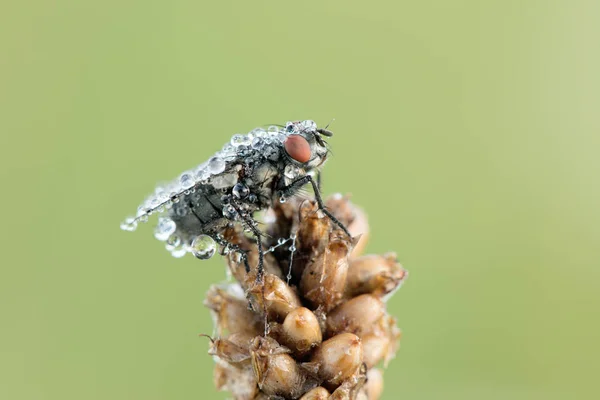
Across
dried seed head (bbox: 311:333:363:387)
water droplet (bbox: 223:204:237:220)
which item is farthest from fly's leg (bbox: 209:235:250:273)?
dried seed head (bbox: 311:333:363:387)

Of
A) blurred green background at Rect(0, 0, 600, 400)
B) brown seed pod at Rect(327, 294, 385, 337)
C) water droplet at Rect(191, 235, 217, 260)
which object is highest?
blurred green background at Rect(0, 0, 600, 400)

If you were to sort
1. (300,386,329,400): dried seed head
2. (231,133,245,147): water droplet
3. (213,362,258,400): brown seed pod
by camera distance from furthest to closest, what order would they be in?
(231,133,245,147): water droplet → (213,362,258,400): brown seed pod → (300,386,329,400): dried seed head

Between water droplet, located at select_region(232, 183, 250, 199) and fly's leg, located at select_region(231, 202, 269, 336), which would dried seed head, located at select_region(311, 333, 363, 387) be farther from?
water droplet, located at select_region(232, 183, 250, 199)

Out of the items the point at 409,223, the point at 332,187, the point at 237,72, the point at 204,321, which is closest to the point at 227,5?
the point at 237,72

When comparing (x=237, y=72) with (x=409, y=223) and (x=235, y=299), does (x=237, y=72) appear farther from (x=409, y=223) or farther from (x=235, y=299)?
(x=235, y=299)

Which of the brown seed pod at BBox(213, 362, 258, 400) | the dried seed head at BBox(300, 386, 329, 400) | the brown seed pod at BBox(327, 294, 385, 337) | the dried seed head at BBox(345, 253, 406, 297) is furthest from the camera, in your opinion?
the dried seed head at BBox(345, 253, 406, 297)

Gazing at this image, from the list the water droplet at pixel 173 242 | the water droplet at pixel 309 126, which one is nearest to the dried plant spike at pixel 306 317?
the water droplet at pixel 173 242

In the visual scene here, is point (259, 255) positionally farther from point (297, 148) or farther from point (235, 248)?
point (297, 148)
